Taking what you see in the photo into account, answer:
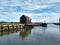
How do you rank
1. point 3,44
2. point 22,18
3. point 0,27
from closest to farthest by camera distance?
1. point 3,44
2. point 0,27
3. point 22,18

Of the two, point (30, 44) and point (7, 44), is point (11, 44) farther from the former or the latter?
point (30, 44)

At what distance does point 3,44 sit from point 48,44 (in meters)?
6.91

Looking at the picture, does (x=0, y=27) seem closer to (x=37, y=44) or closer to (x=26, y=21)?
(x=37, y=44)

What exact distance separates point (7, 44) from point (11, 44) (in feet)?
A: 2.03

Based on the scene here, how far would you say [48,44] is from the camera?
22.1m

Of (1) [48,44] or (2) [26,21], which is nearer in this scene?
(1) [48,44]

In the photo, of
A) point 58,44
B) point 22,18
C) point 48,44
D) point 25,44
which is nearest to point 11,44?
point 25,44

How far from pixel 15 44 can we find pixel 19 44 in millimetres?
612

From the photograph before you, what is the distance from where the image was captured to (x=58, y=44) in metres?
22.5

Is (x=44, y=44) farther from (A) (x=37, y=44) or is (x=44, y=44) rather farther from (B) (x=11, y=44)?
(B) (x=11, y=44)

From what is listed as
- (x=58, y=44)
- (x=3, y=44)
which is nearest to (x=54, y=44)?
(x=58, y=44)

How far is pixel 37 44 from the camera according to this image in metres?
22.1

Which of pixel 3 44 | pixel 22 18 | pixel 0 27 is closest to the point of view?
pixel 3 44

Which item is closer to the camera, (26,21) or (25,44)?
(25,44)
